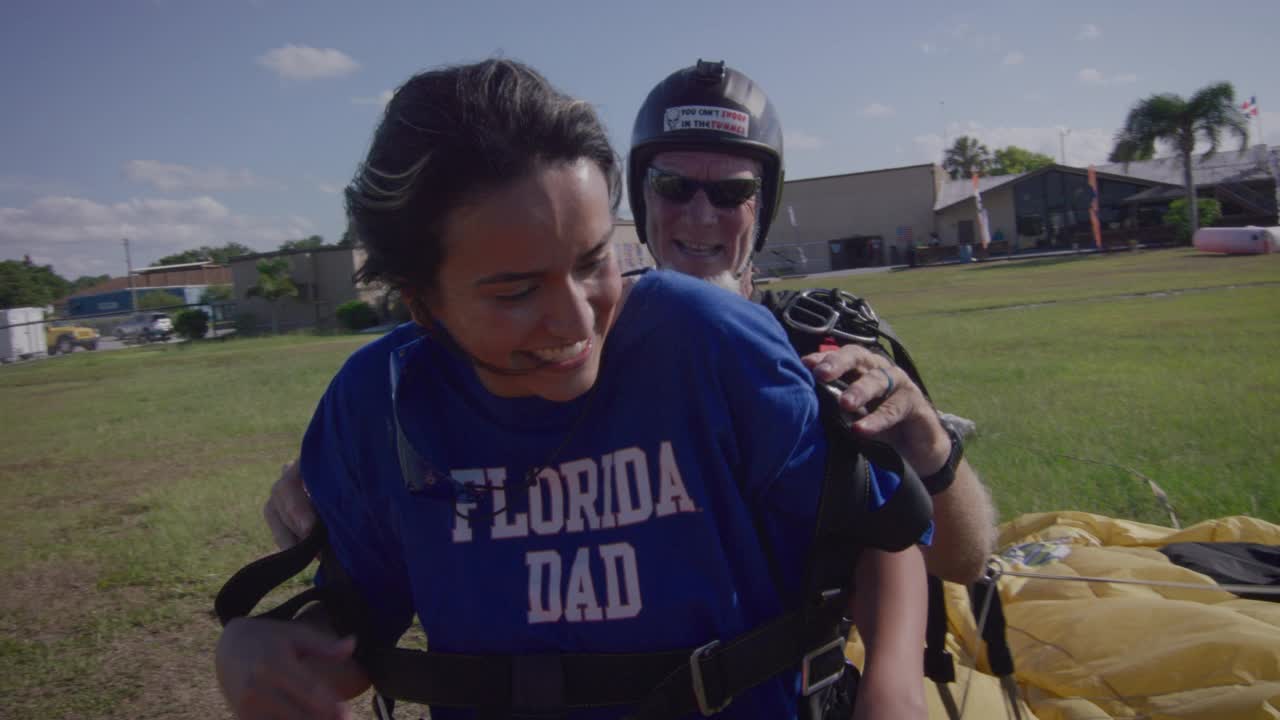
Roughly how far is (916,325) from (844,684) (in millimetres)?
16798

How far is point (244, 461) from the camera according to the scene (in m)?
8.58

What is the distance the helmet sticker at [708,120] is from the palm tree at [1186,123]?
4550 cm

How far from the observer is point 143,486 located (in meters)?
7.83

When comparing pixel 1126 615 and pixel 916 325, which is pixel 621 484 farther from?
pixel 916 325

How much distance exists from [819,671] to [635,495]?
0.41m

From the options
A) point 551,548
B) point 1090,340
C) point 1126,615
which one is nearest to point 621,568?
point 551,548

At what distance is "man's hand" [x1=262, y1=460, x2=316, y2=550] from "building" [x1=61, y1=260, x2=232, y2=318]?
245ft

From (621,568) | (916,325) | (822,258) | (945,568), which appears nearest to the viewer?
(621,568)

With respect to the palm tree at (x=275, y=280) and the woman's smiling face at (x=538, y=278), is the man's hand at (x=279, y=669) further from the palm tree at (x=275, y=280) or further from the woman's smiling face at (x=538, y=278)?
the palm tree at (x=275, y=280)

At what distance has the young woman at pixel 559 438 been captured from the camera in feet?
4.08

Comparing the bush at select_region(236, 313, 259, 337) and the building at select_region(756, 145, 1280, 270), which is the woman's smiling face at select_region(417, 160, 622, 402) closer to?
the building at select_region(756, 145, 1280, 270)

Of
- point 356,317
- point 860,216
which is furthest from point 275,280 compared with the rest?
point 860,216

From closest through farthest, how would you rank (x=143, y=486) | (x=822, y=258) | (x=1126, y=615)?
(x=1126, y=615)
(x=143, y=486)
(x=822, y=258)

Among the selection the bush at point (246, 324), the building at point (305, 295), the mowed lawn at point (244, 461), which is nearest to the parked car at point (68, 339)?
the building at point (305, 295)
